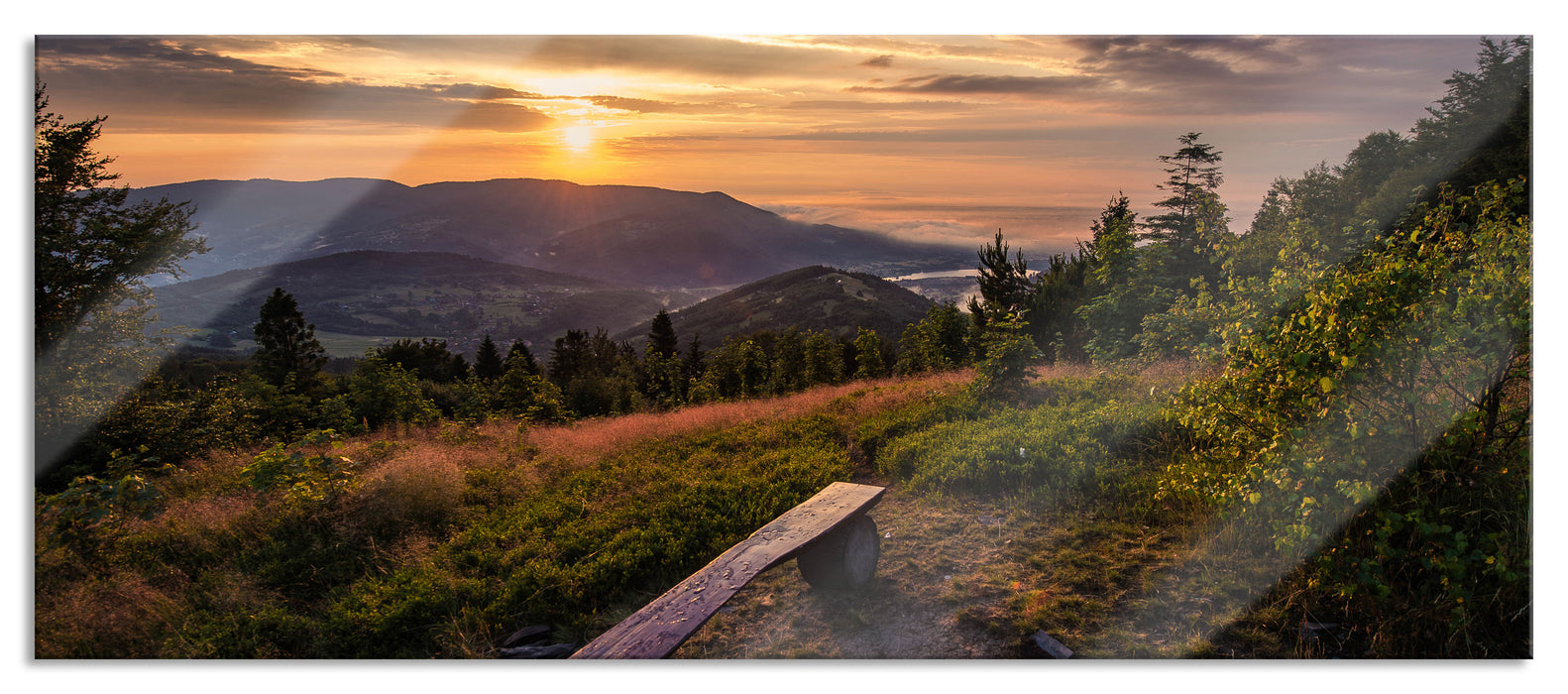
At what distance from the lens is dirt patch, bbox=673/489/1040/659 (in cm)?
413

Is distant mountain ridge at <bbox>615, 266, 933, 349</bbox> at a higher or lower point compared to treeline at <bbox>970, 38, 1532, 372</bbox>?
lower

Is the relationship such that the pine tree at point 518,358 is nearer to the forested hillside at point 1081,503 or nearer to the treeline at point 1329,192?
the forested hillside at point 1081,503

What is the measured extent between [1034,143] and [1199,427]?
334 cm

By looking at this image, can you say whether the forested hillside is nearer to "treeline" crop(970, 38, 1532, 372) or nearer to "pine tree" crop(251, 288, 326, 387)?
"treeline" crop(970, 38, 1532, 372)

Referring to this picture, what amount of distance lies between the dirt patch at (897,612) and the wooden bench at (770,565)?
25 cm

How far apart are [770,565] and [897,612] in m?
1.09

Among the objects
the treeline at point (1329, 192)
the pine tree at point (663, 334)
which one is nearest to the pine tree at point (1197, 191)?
the treeline at point (1329, 192)

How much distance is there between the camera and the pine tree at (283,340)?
1264 inches

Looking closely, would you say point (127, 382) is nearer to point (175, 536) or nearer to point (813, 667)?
point (175, 536)

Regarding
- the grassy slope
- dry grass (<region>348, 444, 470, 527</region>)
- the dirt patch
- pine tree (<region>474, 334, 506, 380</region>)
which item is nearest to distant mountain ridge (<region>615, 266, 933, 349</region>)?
pine tree (<region>474, 334, 506, 380</region>)

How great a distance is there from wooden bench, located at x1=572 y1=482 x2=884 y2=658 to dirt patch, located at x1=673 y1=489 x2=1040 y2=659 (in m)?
0.25

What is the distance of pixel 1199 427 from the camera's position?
446cm

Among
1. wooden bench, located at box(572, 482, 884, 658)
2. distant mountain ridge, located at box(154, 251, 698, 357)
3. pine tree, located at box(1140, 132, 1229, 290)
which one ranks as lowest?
distant mountain ridge, located at box(154, 251, 698, 357)

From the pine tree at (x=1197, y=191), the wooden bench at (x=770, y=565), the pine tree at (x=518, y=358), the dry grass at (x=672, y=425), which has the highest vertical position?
the pine tree at (x=1197, y=191)
